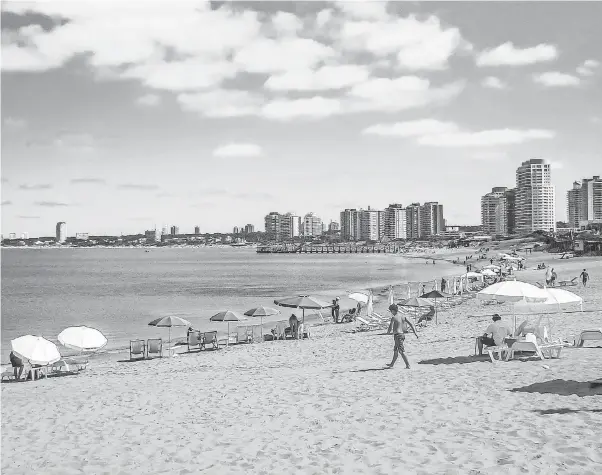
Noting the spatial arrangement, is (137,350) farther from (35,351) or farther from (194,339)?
(35,351)

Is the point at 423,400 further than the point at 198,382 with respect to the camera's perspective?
No

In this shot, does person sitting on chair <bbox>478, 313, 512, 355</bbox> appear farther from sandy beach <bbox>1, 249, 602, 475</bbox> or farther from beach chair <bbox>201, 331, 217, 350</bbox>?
beach chair <bbox>201, 331, 217, 350</bbox>

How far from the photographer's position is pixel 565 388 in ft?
32.0

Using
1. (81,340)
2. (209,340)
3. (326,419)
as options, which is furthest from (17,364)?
(326,419)

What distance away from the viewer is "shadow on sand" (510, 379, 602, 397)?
30.7 feet

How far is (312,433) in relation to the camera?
8.32 m

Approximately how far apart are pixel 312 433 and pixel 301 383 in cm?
362

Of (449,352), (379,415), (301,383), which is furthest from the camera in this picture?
(449,352)

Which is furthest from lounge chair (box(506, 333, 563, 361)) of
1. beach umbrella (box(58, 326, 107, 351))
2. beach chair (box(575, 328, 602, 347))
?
beach umbrella (box(58, 326, 107, 351))

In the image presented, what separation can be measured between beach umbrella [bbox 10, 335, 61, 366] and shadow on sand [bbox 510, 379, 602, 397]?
40.1 ft

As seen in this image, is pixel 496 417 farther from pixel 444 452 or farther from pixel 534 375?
pixel 534 375

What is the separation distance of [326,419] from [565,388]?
13.9 ft

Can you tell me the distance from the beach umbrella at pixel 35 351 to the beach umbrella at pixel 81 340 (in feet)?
4.98

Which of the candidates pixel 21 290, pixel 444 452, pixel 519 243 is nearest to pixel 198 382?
pixel 444 452
